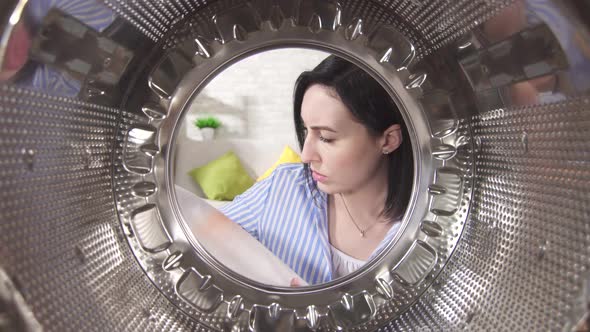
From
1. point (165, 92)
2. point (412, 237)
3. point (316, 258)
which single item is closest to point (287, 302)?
point (316, 258)

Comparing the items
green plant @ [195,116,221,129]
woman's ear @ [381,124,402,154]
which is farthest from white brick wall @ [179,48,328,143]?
woman's ear @ [381,124,402,154]

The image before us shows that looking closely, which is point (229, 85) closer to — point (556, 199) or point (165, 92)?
point (165, 92)

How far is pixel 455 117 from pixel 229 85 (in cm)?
26

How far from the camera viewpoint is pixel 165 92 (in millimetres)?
572

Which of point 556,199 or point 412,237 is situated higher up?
point 556,199

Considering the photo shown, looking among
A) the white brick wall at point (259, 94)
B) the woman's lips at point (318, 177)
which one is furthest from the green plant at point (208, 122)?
the woman's lips at point (318, 177)

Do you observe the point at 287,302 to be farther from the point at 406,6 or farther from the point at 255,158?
the point at 406,6

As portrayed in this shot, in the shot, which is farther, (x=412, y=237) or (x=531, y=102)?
(x=412, y=237)

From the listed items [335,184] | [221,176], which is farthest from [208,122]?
[335,184]

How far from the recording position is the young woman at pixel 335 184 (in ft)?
1.89

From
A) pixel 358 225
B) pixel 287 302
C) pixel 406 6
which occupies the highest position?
pixel 406 6

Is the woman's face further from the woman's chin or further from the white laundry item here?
the white laundry item

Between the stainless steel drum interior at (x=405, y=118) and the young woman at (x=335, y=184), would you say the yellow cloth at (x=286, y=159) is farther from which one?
the stainless steel drum interior at (x=405, y=118)

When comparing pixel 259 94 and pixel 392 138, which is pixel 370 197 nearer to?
pixel 392 138
